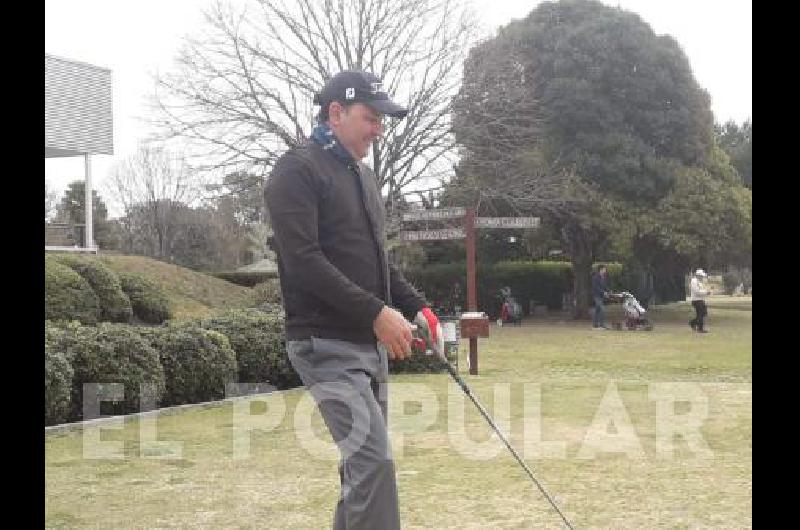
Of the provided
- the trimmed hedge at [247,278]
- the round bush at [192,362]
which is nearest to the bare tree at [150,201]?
the trimmed hedge at [247,278]

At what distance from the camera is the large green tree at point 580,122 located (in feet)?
84.2

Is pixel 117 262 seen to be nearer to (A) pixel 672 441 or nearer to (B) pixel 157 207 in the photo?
(A) pixel 672 441

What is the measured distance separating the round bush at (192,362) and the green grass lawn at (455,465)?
0.38 metres

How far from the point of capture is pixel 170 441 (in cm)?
778

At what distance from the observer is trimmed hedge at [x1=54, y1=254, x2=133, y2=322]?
1647cm

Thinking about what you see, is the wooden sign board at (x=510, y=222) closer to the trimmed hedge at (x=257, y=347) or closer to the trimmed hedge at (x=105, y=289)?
the trimmed hedge at (x=257, y=347)

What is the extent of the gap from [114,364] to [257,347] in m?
2.49

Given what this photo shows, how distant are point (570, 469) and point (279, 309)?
7.68 metres

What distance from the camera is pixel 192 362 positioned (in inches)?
392

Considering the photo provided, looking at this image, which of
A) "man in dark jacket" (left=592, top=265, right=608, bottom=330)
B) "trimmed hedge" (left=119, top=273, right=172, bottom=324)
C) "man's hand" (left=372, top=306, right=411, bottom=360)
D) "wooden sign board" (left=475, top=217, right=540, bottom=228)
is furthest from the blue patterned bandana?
"man in dark jacket" (left=592, top=265, right=608, bottom=330)

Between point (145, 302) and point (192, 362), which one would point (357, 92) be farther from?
point (145, 302)

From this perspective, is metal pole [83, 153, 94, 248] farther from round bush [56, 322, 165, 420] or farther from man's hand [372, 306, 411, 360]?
man's hand [372, 306, 411, 360]

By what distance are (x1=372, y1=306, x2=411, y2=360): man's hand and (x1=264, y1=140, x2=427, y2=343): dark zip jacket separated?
0.03 m

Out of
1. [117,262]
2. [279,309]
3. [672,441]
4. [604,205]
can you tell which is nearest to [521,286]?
[604,205]
